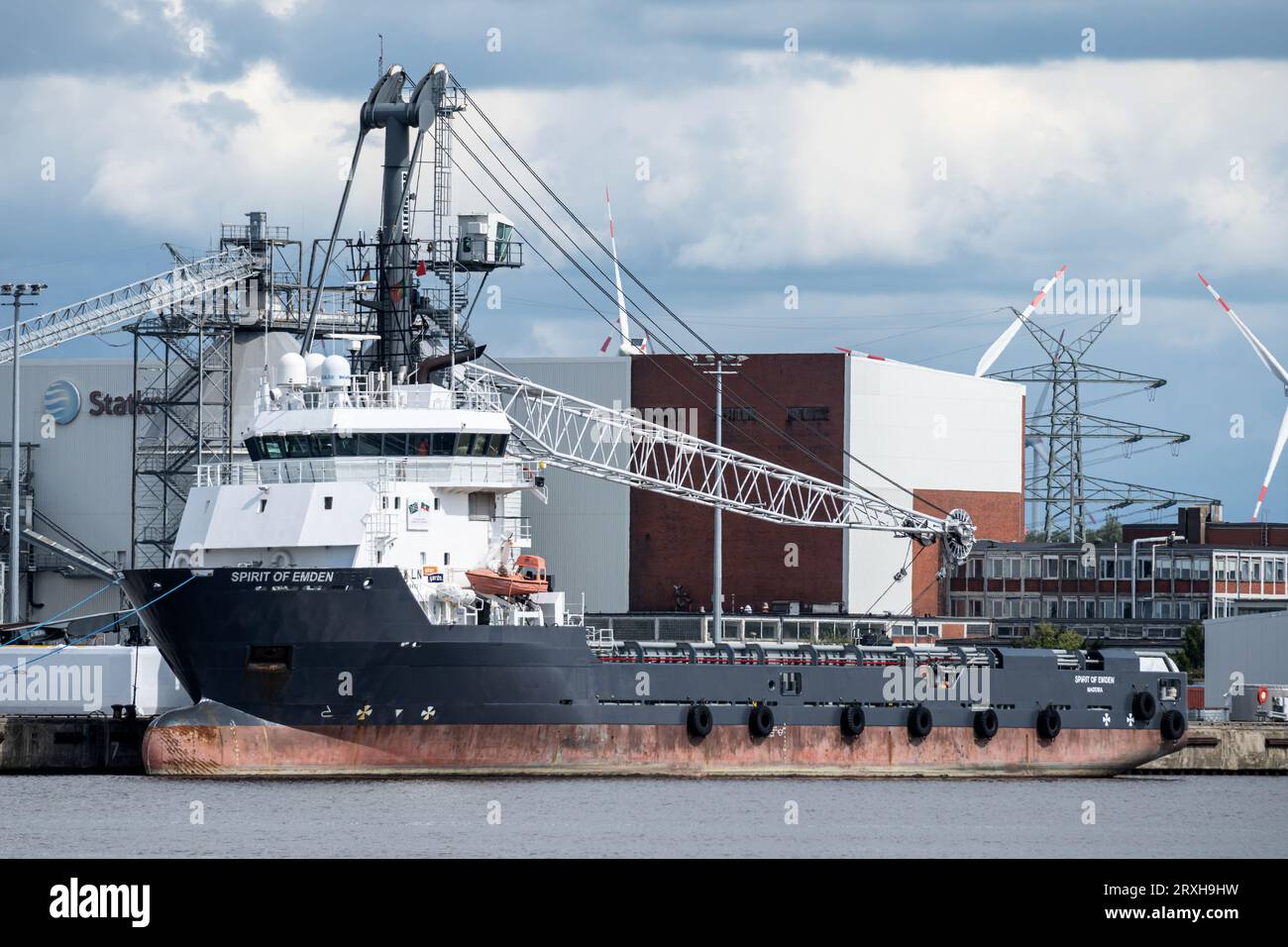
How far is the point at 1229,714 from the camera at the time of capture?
250 feet

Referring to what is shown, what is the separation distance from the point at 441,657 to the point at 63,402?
60.1m

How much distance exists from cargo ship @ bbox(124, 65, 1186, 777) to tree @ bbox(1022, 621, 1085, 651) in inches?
1265

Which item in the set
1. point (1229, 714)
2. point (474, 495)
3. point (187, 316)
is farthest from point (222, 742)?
point (187, 316)

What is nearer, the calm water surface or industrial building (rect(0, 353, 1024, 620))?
the calm water surface

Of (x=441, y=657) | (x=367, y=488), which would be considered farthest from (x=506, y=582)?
(x=367, y=488)

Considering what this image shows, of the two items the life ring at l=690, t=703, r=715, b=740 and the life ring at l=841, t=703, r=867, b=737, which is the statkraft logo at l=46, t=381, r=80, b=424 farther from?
the life ring at l=841, t=703, r=867, b=737

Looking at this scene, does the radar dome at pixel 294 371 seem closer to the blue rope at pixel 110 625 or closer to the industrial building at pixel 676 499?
the blue rope at pixel 110 625

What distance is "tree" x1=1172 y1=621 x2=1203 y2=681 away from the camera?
9699 cm

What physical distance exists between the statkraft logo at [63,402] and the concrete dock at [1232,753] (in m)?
60.6

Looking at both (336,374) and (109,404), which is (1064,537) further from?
(336,374)

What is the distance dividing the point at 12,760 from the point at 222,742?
37.4 ft

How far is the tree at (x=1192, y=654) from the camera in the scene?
97.0 meters

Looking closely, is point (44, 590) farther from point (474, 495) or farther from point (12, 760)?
point (474, 495)

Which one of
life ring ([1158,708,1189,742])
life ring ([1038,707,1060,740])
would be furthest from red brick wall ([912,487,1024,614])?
life ring ([1038,707,1060,740])
